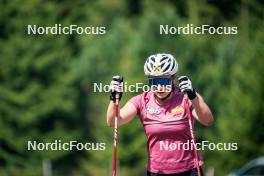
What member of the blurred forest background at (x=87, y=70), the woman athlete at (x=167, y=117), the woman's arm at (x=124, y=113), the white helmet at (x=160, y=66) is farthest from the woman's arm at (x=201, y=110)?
the blurred forest background at (x=87, y=70)

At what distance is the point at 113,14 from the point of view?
70.1m

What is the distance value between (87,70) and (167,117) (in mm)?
48652

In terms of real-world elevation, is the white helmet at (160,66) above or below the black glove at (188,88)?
above

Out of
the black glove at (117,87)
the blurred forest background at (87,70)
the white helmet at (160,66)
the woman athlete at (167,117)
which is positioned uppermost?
the blurred forest background at (87,70)

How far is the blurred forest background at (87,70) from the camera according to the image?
50.0 metres

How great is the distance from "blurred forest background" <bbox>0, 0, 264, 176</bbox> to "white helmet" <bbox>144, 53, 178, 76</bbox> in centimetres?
3731

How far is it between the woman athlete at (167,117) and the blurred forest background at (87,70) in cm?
3731

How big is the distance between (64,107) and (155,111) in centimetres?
4788

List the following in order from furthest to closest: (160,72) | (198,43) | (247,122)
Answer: (198,43) < (247,122) < (160,72)

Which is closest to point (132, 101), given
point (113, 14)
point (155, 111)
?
point (155, 111)

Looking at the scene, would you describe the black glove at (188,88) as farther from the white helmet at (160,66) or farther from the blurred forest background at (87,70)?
the blurred forest background at (87,70)

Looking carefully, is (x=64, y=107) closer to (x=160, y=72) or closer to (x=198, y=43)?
(x=198, y=43)

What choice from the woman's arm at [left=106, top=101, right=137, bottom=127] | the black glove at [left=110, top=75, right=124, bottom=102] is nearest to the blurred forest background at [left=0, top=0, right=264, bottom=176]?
the black glove at [left=110, top=75, right=124, bottom=102]

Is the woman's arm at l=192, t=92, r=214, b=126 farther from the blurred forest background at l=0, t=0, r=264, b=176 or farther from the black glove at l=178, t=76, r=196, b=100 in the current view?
the blurred forest background at l=0, t=0, r=264, b=176
